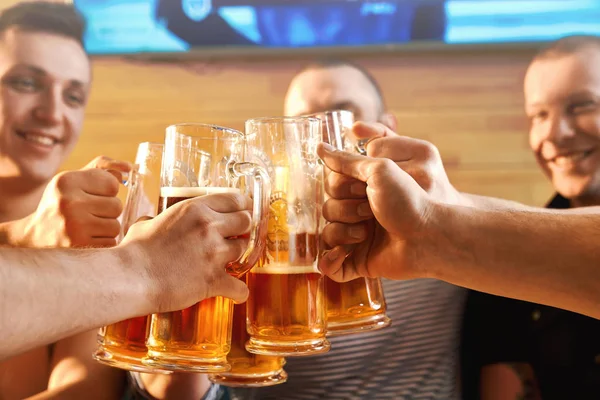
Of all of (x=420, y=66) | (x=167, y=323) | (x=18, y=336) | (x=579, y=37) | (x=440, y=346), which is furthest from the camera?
(x=420, y=66)

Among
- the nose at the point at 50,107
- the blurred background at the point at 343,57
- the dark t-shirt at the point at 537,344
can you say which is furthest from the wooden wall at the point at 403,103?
the dark t-shirt at the point at 537,344

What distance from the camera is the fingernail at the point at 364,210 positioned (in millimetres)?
898

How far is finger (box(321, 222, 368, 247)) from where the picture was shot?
34.2 inches

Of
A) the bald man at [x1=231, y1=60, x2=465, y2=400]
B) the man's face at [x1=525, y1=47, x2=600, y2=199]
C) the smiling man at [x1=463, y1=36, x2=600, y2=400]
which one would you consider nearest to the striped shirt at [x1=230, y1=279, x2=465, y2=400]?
the bald man at [x1=231, y1=60, x2=465, y2=400]

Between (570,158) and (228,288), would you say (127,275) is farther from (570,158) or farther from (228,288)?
(570,158)

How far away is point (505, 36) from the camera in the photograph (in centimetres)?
218

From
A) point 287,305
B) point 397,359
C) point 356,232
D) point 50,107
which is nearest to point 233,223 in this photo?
point 287,305

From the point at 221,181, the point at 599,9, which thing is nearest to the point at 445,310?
the point at 221,181

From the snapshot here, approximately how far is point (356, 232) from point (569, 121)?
132cm

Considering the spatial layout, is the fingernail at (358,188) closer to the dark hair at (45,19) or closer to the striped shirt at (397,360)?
the striped shirt at (397,360)

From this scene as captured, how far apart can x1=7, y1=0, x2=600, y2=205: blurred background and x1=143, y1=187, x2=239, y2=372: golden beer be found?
5.21 feet

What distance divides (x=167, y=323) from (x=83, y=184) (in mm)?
377

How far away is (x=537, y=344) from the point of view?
5.23 ft

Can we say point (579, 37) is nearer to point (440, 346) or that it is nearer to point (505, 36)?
point (505, 36)
